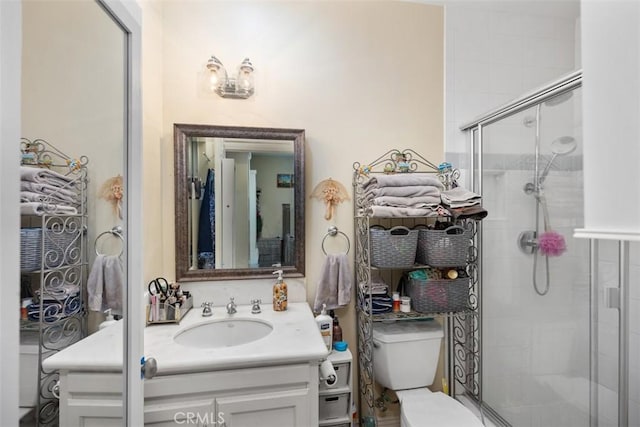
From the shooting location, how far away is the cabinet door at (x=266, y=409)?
1020 mm

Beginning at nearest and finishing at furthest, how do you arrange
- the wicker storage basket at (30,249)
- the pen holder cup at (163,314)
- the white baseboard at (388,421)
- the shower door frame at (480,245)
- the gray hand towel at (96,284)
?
the wicker storage basket at (30,249) → the gray hand towel at (96,284) → the shower door frame at (480,245) → the pen holder cup at (163,314) → the white baseboard at (388,421)

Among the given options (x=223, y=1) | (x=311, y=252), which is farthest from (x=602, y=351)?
(x=223, y=1)

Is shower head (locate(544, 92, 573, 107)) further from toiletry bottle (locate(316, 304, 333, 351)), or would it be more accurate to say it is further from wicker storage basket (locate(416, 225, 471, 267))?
Answer: toiletry bottle (locate(316, 304, 333, 351))

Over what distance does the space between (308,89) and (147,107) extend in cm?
81

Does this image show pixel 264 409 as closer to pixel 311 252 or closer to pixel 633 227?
pixel 311 252

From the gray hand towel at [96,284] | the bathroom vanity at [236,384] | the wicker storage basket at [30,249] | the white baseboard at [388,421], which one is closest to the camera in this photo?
the wicker storage basket at [30,249]

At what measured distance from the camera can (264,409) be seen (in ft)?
3.42

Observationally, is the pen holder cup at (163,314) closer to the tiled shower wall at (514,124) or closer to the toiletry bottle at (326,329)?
the toiletry bottle at (326,329)

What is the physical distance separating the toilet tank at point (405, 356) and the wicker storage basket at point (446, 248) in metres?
0.39

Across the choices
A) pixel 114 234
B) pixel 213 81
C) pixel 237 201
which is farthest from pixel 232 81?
pixel 114 234

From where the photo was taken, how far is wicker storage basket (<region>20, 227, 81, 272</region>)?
443 mm

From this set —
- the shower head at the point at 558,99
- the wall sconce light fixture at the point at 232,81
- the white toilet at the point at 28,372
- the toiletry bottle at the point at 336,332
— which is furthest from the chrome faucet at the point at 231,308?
the shower head at the point at 558,99

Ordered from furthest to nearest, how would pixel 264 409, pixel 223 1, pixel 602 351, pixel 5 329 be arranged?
pixel 223 1 < pixel 602 351 < pixel 264 409 < pixel 5 329

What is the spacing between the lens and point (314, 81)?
163 centimetres
